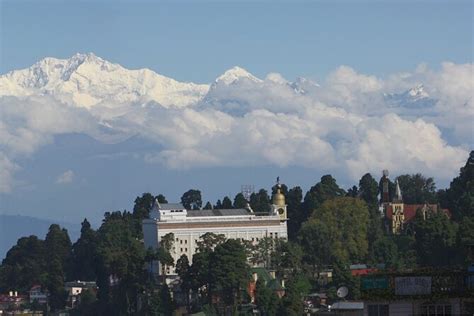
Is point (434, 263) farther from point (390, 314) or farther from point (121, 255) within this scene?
point (390, 314)

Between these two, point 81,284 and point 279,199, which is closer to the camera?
point 279,199

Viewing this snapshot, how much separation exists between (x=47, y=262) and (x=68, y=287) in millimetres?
12252

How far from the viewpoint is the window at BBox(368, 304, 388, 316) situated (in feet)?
141

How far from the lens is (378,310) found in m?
43.2

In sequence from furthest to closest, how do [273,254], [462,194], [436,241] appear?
1. [462,194]
2. [273,254]
3. [436,241]

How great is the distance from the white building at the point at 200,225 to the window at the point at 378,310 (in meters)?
130

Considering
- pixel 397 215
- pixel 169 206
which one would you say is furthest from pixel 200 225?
pixel 397 215

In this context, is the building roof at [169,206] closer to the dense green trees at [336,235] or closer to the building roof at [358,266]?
the dense green trees at [336,235]

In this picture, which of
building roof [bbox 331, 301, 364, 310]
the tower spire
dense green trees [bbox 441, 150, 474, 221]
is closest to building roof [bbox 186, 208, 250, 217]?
the tower spire

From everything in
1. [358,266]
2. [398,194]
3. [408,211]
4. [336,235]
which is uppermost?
[398,194]

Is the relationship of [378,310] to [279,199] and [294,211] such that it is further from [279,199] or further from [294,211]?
[294,211]

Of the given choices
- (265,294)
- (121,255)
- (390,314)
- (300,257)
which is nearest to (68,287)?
(121,255)

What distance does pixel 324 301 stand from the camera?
13712 centimetres

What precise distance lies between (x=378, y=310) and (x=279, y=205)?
465 feet
